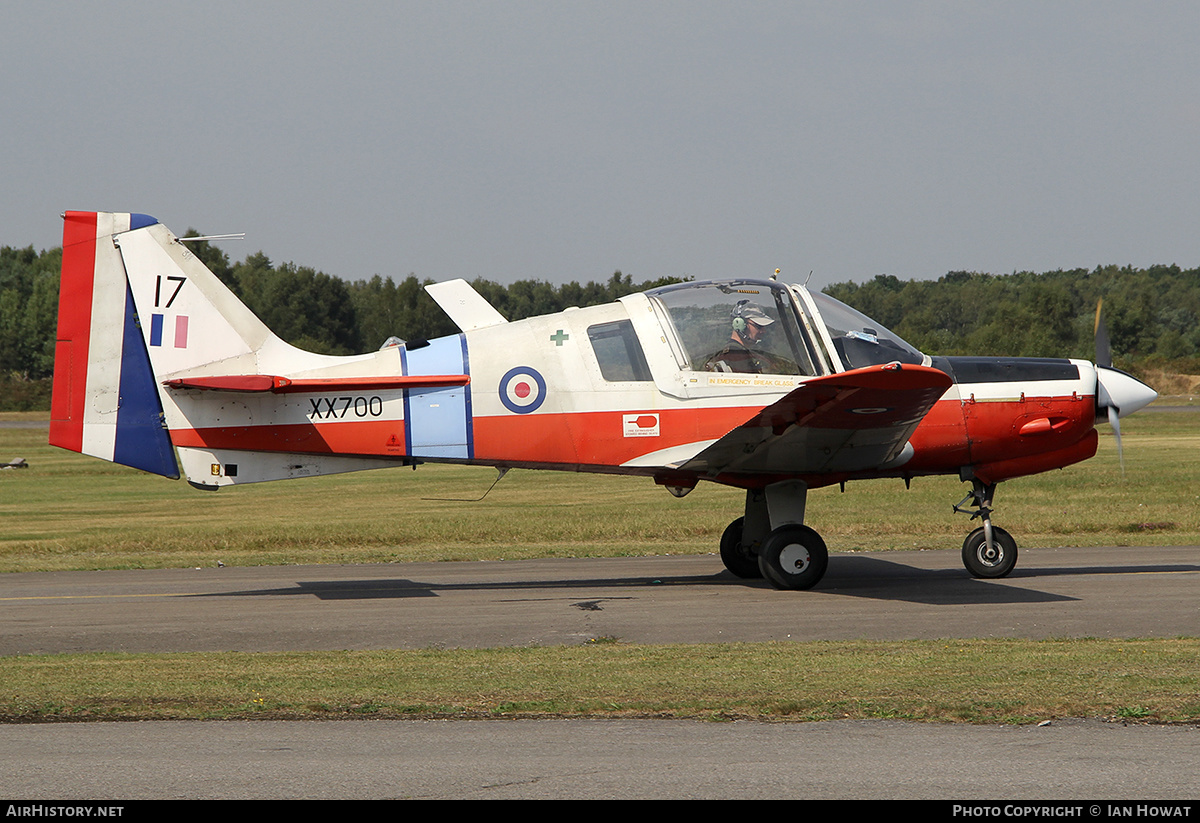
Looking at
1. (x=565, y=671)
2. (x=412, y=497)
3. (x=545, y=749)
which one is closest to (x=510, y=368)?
(x=565, y=671)

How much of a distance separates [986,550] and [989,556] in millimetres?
76

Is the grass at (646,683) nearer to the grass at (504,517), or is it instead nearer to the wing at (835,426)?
the wing at (835,426)

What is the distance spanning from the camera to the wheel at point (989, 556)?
13.2m

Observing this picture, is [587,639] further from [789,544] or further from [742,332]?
[742,332]

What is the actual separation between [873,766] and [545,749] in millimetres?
1727

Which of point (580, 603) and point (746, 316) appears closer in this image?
point (580, 603)

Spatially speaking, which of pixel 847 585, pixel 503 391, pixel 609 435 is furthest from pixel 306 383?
pixel 847 585

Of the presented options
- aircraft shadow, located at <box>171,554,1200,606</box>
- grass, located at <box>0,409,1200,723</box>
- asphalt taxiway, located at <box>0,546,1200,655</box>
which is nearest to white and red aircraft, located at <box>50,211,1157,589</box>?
aircraft shadow, located at <box>171,554,1200,606</box>

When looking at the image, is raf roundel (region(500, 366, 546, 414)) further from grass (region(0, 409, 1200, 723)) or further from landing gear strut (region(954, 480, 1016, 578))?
landing gear strut (region(954, 480, 1016, 578))

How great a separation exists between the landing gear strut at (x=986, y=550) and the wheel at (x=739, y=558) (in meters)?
2.47

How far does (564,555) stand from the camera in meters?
16.5

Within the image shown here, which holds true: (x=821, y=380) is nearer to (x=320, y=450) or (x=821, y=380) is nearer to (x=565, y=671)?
(x=565, y=671)

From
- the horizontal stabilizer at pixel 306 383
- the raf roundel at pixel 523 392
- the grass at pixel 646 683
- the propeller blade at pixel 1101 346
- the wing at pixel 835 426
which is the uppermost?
the propeller blade at pixel 1101 346

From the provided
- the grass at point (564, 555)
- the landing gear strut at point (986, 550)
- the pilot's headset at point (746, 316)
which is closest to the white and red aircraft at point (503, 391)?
the pilot's headset at point (746, 316)
